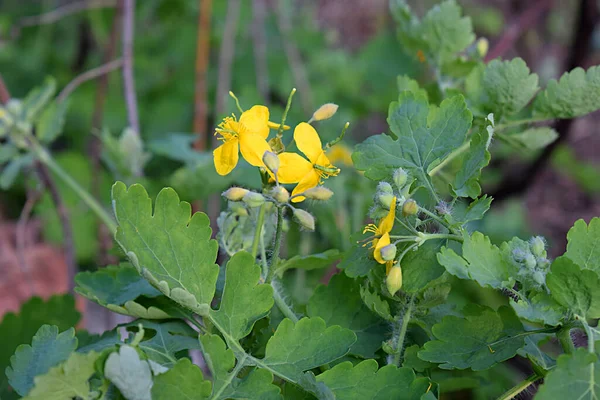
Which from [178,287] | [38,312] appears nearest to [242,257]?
[178,287]

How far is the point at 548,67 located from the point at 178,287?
3.32 m

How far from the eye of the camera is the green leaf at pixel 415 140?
30.1 inches

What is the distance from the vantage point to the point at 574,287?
62 centimetres

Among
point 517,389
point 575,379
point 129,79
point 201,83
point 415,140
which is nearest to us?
point 575,379

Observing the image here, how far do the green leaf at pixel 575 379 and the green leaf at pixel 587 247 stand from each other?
0.45 ft

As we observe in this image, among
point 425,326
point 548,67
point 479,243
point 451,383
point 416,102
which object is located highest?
point 416,102

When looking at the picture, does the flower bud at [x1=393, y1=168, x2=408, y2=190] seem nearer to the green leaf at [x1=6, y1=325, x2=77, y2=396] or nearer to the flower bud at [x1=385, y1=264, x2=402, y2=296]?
the flower bud at [x1=385, y1=264, x2=402, y2=296]

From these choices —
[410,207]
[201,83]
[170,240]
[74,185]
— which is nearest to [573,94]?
[410,207]

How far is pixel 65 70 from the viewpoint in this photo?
110 inches

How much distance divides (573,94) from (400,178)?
13.6 inches

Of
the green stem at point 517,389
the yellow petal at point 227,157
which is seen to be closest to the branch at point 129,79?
the yellow petal at point 227,157

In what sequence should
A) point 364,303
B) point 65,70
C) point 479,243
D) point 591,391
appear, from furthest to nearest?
point 65,70
point 364,303
point 479,243
point 591,391

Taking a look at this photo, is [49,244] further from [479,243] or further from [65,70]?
[479,243]

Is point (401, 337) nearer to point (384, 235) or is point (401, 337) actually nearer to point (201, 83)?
point (384, 235)
